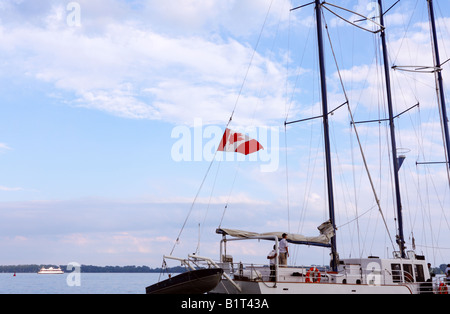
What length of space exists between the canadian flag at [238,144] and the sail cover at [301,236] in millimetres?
5044

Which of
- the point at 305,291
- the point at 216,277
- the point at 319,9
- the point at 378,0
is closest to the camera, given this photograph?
the point at 216,277

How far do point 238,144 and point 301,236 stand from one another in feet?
21.3

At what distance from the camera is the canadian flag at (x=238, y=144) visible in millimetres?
27562

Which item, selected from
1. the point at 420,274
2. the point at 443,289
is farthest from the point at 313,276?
the point at 443,289

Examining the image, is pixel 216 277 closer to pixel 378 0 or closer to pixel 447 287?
pixel 447 287

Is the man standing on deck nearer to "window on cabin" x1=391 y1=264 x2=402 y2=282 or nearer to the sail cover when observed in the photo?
the sail cover

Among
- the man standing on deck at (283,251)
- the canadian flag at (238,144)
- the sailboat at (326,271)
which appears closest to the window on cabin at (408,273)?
the sailboat at (326,271)

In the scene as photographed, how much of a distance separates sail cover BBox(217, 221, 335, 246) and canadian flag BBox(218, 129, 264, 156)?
16.5 ft

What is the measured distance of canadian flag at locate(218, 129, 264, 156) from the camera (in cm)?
2756

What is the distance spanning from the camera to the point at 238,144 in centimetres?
2783

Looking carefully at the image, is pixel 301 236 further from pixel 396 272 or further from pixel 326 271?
pixel 396 272
